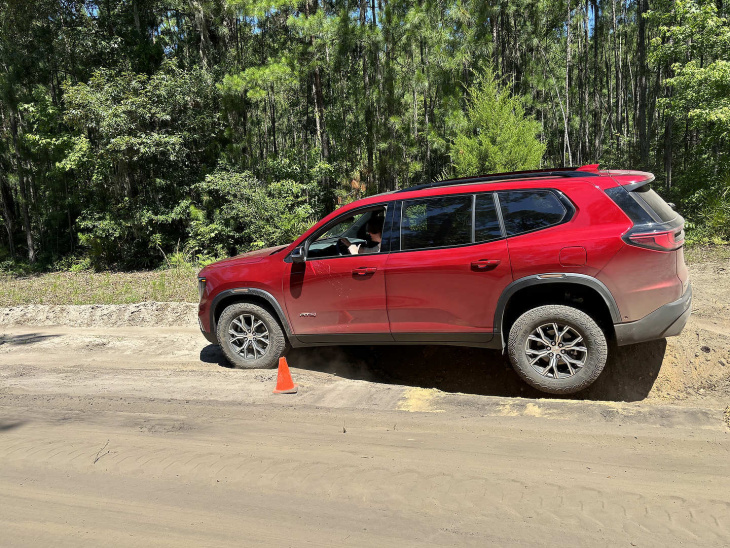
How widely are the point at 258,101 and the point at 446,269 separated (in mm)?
19296

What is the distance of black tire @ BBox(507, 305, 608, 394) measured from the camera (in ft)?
13.9

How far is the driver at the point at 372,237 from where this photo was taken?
534cm

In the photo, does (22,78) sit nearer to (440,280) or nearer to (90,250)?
(90,250)

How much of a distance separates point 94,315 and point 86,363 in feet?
10.8

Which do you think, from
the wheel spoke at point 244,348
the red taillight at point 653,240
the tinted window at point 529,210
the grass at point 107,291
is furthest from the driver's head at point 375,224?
the grass at point 107,291

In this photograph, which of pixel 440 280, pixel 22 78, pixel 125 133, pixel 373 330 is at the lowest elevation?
pixel 373 330

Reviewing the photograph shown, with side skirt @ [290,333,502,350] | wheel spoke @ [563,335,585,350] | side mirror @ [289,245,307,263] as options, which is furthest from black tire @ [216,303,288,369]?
wheel spoke @ [563,335,585,350]

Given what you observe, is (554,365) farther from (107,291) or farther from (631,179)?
(107,291)

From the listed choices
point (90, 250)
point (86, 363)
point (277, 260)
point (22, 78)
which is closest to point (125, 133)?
point (90, 250)

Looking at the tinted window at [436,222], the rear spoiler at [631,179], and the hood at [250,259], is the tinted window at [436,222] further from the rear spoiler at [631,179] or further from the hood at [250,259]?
the hood at [250,259]

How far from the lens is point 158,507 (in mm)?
3029

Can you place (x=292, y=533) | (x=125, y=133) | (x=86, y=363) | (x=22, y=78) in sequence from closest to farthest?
(x=292, y=533) < (x=86, y=363) < (x=125, y=133) < (x=22, y=78)

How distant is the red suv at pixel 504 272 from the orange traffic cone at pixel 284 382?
503 millimetres

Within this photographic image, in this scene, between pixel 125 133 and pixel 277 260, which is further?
pixel 125 133
